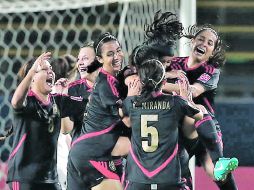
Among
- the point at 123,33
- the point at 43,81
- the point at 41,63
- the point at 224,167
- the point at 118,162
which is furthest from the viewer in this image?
the point at 123,33

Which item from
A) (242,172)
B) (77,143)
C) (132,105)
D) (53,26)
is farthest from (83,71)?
(53,26)

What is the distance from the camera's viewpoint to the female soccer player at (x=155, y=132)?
3.81 meters

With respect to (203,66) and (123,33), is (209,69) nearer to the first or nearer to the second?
(203,66)

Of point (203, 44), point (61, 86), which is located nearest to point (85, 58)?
point (61, 86)

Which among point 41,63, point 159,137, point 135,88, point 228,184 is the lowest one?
point 228,184

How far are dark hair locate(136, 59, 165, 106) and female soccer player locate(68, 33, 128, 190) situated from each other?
1.14 ft

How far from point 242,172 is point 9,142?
5.46 ft

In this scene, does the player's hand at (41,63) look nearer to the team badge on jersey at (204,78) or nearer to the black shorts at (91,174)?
the black shorts at (91,174)

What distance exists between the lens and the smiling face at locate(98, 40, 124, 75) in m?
4.26

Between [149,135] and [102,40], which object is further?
[102,40]

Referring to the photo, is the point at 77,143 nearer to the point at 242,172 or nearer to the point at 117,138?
the point at 117,138

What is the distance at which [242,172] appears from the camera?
6172 millimetres

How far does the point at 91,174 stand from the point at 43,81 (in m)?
0.52

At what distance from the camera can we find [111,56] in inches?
168
